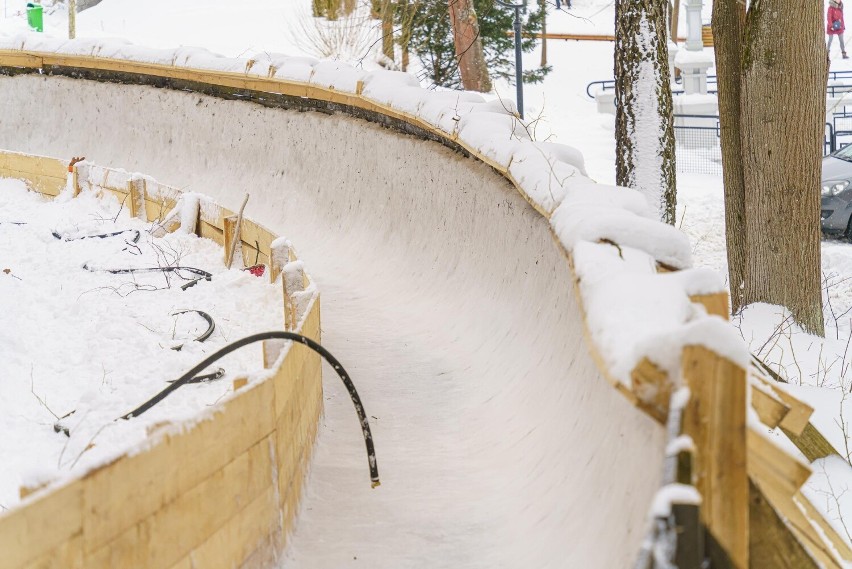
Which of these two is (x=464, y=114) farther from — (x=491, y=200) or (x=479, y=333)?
(x=479, y=333)

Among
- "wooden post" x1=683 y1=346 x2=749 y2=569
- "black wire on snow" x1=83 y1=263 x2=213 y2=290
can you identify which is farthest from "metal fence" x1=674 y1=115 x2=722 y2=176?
"wooden post" x1=683 y1=346 x2=749 y2=569

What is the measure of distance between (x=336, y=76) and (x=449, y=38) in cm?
1618

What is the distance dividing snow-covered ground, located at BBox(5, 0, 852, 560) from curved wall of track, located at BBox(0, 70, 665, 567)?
134cm

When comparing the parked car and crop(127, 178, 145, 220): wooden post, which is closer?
crop(127, 178, 145, 220): wooden post

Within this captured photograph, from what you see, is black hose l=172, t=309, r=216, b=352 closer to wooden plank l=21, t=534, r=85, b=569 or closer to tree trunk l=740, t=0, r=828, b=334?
wooden plank l=21, t=534, r=85, b=569

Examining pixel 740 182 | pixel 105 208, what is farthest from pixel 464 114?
pixel 105 208

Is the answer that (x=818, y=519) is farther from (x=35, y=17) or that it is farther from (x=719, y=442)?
(x=35, y=17)

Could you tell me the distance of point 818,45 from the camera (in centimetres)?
898

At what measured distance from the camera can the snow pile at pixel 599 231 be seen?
2674 millimetres

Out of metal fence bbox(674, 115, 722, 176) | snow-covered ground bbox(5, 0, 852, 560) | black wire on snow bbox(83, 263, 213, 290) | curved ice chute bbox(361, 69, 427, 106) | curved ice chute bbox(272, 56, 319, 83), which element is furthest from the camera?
metal fence bbox(674, 115, 722, 176)

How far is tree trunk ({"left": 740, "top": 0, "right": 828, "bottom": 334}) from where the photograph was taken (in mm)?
8961

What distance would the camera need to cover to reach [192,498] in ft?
11.0

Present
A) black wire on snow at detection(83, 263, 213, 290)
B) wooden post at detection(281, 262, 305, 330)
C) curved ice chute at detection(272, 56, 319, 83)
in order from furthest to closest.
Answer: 1. curved ice chute at detection(272, 56, 319, 83)
2. black wire on snow at detection(83, 263, 213, 290)
3. wooden post at detection(281, 262, 305, 330)

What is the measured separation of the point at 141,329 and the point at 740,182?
570 centimetres
